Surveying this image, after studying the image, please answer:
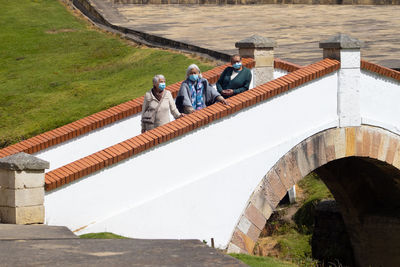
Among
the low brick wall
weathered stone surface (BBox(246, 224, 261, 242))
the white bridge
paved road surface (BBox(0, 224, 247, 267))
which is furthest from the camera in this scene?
the low brick wall

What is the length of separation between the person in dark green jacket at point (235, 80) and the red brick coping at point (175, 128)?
0.80m

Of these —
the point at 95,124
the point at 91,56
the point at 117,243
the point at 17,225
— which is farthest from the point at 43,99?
the point at 117,243

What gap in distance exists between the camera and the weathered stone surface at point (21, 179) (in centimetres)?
993

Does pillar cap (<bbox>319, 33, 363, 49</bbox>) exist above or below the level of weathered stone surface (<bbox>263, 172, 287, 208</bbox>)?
above

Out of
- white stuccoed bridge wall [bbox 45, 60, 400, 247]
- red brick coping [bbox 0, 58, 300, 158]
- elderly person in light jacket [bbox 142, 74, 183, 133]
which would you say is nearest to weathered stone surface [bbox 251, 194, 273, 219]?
white stuccoed bridge wall [bbox 45, 60, 400, 247]

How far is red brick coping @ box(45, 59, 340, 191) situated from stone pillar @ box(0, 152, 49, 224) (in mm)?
225

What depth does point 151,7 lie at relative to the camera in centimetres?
3556

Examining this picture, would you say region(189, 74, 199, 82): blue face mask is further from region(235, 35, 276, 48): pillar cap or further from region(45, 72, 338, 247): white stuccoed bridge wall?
region(235, 35, 276, 48): pillar cap

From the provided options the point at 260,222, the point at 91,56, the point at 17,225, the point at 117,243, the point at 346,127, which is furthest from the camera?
the point at 91,56

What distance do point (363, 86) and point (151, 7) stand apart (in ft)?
74.5

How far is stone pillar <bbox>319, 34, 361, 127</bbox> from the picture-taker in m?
13.7

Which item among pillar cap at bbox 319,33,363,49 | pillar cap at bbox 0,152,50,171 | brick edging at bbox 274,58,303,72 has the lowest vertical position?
pillar cap at bbox 0,152,50,171

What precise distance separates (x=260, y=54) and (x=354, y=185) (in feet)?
14.7

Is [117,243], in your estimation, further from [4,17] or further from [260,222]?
[4,17]
